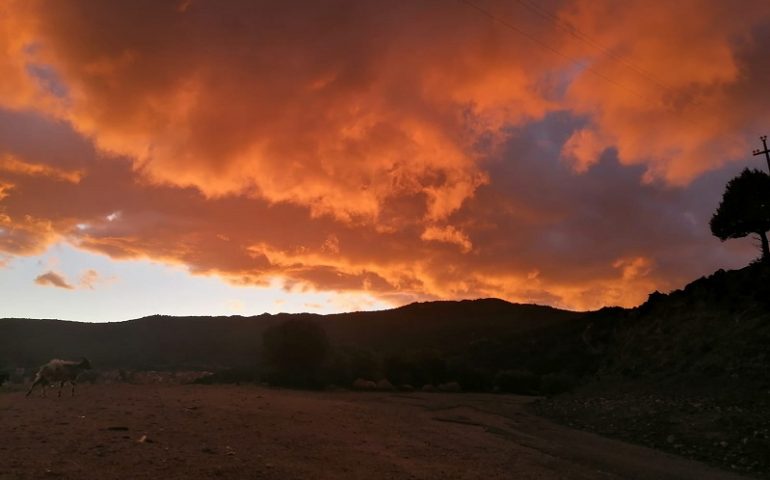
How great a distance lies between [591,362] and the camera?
46.6 meters

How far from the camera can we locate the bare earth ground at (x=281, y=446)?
885 centimetres

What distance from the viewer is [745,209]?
4397 cm

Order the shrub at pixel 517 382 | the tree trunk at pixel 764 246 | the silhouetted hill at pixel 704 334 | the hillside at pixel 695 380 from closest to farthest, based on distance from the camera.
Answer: the hillside at pixel 695 380, the silhouetted hill at pixel 704 334, the tree trunk at pixel 764 246, the shrub at pixel 517 382

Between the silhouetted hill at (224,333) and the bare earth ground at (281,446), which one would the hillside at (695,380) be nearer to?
the bare earth ground at (281,446)

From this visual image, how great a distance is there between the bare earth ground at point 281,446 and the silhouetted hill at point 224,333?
58.7m

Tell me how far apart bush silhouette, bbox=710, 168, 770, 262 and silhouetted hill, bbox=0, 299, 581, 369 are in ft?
125

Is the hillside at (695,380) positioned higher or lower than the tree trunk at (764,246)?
lower

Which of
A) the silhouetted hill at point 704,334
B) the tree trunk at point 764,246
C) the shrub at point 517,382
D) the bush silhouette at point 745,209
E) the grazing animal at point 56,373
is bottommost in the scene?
the shrub at point 517,382

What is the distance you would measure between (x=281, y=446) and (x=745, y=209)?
46851 mm

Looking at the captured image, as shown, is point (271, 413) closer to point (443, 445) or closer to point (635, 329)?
point (443, 445)

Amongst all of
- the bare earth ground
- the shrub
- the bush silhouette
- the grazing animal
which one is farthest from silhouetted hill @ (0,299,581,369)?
the bare earth ground

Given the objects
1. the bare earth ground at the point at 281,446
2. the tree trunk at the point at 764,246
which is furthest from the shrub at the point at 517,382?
the bare earth ground at the point at 281,446

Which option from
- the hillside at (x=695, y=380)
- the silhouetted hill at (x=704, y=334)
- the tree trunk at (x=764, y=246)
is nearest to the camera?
the hillside at (x=695, y=380)

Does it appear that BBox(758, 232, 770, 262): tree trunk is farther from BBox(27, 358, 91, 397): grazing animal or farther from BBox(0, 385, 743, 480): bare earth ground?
BBox(27, 358, 91, 397): grazing animal
